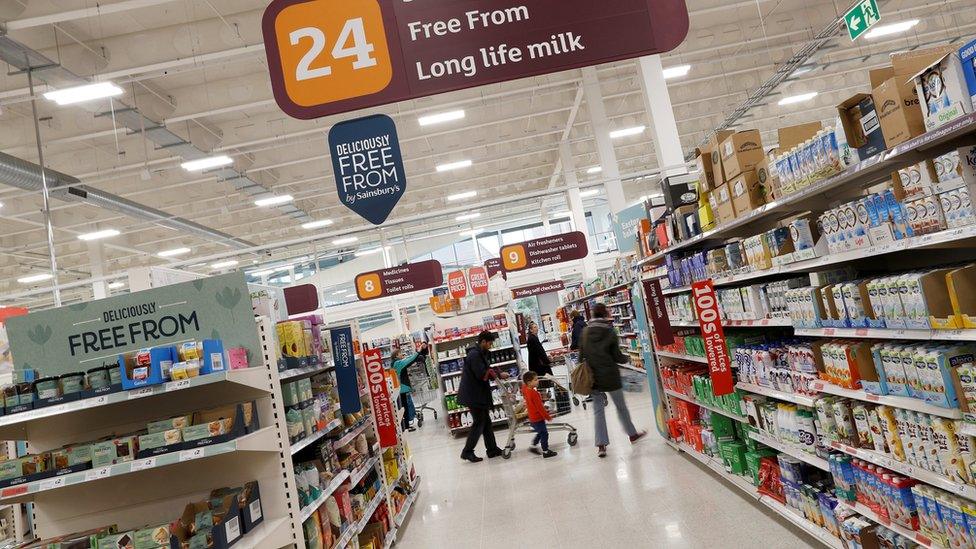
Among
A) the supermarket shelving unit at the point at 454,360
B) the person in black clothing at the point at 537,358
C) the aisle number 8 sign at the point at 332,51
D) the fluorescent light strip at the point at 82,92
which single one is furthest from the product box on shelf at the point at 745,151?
the fluorescent light strip at the point at 82,92

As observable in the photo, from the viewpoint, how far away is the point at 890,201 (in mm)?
2736

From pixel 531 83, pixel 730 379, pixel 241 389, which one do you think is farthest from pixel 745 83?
pixel 241 389

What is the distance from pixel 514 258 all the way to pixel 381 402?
1037 cm

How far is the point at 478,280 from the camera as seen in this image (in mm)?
16156

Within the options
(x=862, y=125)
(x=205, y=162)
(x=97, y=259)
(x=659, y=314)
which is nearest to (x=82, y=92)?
(x=205, y=162)

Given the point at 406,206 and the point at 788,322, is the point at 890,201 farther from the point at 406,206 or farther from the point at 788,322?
the point at 406,206

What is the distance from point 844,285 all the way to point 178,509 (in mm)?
3606

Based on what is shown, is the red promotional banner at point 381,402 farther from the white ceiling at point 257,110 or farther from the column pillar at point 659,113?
the column pillar at point 659,113

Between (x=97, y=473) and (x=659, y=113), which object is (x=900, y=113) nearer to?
(x=97, y=473)

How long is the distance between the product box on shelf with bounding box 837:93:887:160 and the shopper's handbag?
15.1 feet

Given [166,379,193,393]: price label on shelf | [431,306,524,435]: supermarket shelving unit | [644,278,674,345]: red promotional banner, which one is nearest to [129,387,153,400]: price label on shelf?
[166,379,193,393]: price label on shelf

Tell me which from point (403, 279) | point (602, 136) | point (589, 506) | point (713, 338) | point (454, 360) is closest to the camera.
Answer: point (713, 338)

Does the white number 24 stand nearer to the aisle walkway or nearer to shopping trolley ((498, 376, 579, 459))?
the aisle walkway

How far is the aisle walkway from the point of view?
4.41m
